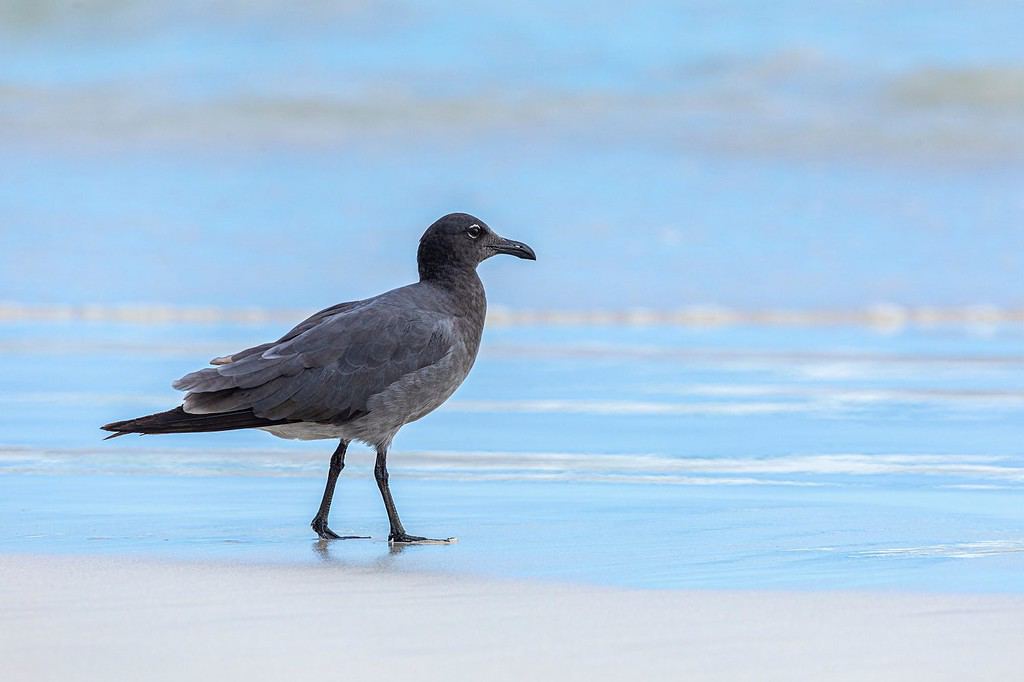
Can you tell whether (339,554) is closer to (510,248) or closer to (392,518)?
(392,518)

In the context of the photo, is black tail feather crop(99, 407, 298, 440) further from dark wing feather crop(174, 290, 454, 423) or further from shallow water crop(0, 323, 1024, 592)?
shallow water crop(0, 323, 1024, 592)

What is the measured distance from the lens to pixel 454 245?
7703 millimetres

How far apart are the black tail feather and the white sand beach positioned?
2.57 feet

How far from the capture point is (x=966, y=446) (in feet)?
32.0

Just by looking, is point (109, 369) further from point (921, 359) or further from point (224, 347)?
point (921, 359)

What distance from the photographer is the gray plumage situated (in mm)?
6980

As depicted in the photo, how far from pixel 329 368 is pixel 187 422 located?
0.60 metres

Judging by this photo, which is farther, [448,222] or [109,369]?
[109,369]

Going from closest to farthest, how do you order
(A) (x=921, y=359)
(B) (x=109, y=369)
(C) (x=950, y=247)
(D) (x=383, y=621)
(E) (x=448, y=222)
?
(D) (x=383, y=621) → (E) (x=448, y=222) → (B) (x=109, y=369) → (A) (x=921, y=359) → (C) (x=950, y=247)

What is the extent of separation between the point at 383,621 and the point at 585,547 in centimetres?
148

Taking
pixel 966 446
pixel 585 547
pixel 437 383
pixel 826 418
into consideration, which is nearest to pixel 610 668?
pixel 585 547

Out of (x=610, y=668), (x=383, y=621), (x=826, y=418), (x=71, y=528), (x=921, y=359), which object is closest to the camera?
(x=610, y=668)

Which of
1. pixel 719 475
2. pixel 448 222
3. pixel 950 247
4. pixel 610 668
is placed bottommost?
pixel 610 668

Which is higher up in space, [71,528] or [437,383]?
[437,383]
